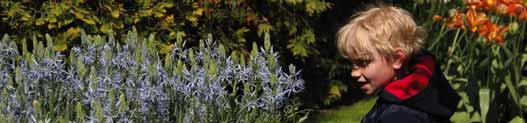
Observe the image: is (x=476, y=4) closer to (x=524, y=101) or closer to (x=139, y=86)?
(x=524, y=101)

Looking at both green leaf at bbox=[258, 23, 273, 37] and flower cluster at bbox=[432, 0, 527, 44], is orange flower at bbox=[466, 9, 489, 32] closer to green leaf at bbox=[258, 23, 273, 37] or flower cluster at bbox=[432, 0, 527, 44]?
flower cluster at bbox=[432, 0, 527, 44]

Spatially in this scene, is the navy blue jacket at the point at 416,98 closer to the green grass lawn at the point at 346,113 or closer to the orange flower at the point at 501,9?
the orange flower at the point at 501,9

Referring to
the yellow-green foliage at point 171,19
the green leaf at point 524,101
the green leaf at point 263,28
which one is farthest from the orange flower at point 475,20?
the green leaf at point 263,28

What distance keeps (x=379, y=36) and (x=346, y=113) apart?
4.18 meters

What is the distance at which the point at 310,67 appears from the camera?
681cm

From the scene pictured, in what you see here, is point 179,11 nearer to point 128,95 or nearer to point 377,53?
point 128,95

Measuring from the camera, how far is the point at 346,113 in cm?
704

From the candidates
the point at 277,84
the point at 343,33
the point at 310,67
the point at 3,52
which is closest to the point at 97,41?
the point at 3,52

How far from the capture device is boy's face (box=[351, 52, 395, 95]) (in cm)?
291

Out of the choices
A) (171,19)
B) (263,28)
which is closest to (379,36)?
(171,19)

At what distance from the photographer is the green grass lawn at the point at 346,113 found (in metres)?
6.71

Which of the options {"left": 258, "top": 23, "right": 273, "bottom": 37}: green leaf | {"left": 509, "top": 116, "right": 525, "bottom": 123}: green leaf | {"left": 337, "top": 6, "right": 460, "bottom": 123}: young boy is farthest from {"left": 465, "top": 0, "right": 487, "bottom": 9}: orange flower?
{"left": 337, "top": 6, "right": 460, "bottom": 123}: young boy

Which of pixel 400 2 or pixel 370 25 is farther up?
pixel 370 25

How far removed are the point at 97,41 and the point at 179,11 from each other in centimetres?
139
